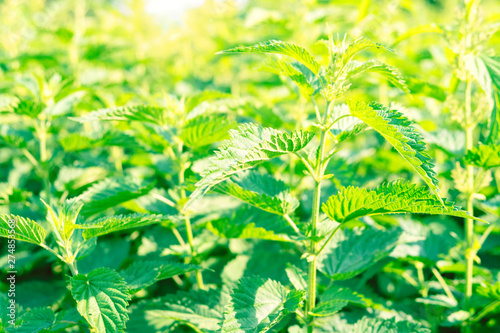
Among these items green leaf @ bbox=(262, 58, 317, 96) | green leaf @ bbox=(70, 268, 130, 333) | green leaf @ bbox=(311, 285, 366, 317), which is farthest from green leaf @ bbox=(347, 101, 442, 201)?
green leaf @ bbox=(70, 268, 130, 333)

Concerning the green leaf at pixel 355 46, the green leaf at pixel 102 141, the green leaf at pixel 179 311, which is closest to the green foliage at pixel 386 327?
the green leaf at pixel 179 311

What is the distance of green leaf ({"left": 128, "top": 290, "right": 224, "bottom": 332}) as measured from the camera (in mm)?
1574

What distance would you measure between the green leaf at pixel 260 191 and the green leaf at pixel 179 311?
52 cm

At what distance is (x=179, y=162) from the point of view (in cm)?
187

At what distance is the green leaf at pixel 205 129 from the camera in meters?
1.70

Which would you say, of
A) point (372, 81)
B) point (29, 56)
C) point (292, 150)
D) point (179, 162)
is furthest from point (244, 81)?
point (292, 150)

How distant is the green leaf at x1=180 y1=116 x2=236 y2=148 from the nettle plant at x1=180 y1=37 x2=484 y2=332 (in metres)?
0.24

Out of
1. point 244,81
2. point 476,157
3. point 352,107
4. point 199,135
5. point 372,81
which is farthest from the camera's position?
point 244,81

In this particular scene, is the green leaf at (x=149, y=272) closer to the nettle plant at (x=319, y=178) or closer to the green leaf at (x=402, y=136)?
the nettle plant at (x=319, y=178)

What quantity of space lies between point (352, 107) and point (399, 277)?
1327mm

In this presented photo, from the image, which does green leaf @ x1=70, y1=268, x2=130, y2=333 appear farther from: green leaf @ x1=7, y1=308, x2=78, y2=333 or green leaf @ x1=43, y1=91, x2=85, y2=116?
green leaf @ x1=43, y1=91, x2=85, y2=116

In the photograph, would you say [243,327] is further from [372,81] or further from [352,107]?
[372,81]

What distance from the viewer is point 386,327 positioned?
4.98 feet

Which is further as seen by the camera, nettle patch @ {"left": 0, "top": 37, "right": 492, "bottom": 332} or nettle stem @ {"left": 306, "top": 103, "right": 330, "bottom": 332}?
nettle stem @ {"left": 306, "top": 103, "right": 330, "bottom": 332}
